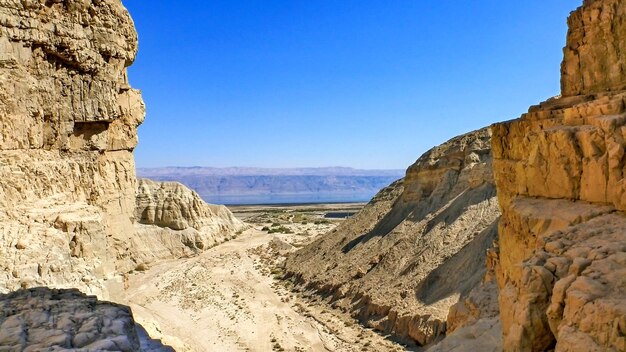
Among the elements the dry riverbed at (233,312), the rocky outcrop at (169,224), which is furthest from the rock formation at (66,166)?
the rocky outcrop at (169,224)

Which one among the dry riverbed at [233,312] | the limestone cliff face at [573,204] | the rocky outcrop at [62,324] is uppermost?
the limestone cliff face at [573,204]

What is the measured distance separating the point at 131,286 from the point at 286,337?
14.3m

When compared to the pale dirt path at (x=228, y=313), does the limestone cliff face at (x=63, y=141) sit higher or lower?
higher

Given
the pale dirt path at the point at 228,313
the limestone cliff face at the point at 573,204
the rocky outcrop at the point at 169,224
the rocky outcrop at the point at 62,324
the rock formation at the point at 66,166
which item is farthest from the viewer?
the rocky outcrop at the point at 169,224

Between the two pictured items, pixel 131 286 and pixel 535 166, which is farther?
pixel 131 286

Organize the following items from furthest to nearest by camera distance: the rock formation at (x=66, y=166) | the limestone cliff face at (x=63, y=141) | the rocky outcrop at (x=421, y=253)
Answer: the rocky outcrop at (x=421, y=253) → the limestone cliff face at (x=63, y=141) → the rock formation at (x=66, y=166)

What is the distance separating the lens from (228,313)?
26.8m

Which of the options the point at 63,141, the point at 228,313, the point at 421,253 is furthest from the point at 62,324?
the point at 421,253

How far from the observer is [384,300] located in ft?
80.8

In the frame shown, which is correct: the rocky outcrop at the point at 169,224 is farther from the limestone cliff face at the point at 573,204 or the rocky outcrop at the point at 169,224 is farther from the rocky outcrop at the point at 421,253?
the limestone cliff face at the point at 573,204

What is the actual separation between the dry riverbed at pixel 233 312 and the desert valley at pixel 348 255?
0.16 meters

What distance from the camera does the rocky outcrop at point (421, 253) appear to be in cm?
2141

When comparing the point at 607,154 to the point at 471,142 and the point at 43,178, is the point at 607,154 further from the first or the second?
the point at 471,142

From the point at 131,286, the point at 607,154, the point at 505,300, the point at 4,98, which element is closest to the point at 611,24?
the point at 607,154
